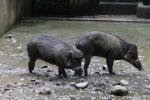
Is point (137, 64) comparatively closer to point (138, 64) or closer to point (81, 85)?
point (138, 64)

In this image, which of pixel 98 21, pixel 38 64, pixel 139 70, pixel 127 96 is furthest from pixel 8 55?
pixel 98 21

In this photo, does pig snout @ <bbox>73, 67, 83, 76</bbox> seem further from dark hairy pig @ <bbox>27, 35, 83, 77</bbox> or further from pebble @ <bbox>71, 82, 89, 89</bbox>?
pebble @ <bbox>71, 82, 89, 89</bbox>

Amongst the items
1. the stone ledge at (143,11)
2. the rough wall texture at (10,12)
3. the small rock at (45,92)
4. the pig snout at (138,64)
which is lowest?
the stone ledge at (143,11)

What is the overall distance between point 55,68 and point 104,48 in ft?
3.60

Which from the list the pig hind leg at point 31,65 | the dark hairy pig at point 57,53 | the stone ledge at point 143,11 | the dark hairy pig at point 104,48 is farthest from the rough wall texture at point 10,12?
the dark hairy pig at point 104,48

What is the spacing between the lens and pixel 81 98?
22.0 ft

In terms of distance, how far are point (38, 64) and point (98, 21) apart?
6313mm

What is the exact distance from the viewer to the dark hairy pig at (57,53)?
7.58 metres

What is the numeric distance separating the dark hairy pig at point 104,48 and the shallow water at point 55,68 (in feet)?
0.97

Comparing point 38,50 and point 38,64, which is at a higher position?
point 38,50

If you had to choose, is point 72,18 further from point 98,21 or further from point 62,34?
point 62,34

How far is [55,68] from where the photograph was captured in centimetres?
862

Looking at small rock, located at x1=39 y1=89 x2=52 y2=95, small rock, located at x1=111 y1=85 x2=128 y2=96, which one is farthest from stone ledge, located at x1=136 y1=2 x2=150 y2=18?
small rock, located at x1=39 y1=89 x2=52 y2=95

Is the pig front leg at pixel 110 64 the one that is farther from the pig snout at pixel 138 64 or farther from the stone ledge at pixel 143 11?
the stone ledge at pixel 143 11
